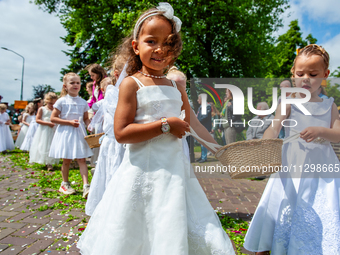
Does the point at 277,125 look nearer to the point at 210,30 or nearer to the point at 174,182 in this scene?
the point at 174,182

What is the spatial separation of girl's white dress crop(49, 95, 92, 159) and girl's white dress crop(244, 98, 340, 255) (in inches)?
135

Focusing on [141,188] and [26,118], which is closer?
[141,188]

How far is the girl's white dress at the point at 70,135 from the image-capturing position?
4.80 m

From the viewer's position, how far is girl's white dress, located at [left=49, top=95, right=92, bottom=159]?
4805 mm

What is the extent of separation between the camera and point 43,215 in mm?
3861

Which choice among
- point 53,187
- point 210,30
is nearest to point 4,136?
point 53,187

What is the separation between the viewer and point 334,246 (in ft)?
6.64

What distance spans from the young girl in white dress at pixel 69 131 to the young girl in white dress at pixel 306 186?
3335 millimetres

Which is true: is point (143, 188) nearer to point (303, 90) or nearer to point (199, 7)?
point (303, 90)

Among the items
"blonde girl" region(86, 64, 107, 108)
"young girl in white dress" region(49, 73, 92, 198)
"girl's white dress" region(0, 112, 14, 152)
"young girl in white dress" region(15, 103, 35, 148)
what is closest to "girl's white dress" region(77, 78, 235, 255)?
"young girl in white dress" region(49, 73, 92, 198)

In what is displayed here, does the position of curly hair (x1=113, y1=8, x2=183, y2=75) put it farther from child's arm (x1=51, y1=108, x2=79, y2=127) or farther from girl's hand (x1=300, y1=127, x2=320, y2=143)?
child's arm (x1=51, y1=108, x2=79, y2=127)

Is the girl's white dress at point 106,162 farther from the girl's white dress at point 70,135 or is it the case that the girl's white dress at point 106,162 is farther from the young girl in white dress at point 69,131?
the girl's white dress at point 70,135

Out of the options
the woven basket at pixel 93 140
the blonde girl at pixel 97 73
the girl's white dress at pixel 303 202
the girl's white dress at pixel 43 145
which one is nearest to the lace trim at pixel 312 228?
the girl's white dress at pixel 303 202

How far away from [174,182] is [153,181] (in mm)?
126
